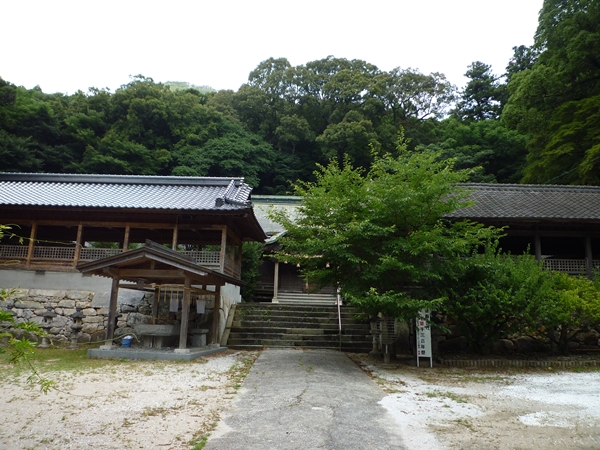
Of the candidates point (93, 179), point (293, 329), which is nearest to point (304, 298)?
point (293, 329)

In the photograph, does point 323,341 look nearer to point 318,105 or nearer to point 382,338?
point 382,338

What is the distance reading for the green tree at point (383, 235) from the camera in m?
9.83

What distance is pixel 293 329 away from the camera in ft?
49.1

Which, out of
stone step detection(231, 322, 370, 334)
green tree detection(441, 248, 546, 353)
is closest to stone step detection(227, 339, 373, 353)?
stone step detection(231, 322, 370, 334)

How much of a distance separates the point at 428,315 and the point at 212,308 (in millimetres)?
7186

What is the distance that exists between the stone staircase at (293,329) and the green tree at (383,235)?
349 centimetres

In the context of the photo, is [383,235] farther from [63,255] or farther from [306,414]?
[63,255]

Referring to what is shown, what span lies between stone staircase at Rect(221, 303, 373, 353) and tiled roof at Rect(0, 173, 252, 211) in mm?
4421

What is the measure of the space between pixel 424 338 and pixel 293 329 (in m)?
5.42

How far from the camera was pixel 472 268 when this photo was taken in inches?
429

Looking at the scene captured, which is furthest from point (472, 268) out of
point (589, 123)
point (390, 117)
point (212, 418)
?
point (390, 117)

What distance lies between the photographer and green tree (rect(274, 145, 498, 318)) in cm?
983

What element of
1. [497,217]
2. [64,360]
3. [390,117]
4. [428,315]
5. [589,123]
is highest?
[390,117]

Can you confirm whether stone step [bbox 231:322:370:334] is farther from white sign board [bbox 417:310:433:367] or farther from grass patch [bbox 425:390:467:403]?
grass patch [bbox 425:390:467:403]
